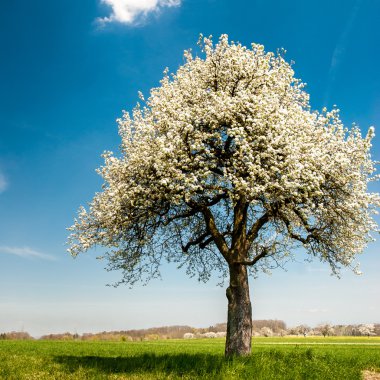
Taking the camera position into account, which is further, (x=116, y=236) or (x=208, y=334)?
(x=208, y=334)

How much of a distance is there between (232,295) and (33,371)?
9487 millimetres

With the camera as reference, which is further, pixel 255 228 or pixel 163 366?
pixel 255 228

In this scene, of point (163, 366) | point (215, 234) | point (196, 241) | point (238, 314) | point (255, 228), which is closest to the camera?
point (163, 366)

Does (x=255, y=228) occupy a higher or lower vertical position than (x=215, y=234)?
higher

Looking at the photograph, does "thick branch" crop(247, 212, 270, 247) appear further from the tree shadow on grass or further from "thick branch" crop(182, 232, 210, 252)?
the tree shadow on grass

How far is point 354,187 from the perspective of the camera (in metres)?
21.9

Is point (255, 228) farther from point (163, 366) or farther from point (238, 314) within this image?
point (163, 366)

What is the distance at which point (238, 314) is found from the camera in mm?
21078

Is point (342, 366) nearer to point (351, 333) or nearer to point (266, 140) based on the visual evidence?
point (266, 140)

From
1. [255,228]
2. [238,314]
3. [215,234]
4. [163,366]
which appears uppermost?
[255,228]

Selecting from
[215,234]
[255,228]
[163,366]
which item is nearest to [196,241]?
[215,234]

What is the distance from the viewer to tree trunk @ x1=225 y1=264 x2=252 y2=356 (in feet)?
67.8

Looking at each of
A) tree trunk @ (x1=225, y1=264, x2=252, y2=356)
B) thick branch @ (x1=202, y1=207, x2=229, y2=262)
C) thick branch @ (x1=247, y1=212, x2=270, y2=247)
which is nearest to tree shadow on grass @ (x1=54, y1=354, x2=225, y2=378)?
tree trunk @ (x1=225, y1=264, x2=252, y2=356)

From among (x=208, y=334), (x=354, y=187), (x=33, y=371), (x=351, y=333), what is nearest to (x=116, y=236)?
(x=33, y=371)
